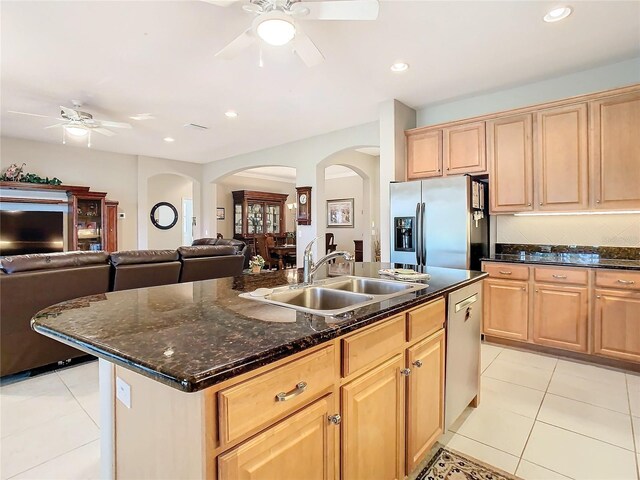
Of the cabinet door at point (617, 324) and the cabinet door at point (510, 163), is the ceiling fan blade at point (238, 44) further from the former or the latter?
the cabinet door at point (617, 324)

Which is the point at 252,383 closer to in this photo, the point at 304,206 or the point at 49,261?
the point at 49,261

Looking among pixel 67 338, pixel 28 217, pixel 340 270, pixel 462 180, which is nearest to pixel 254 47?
pixel 340 270

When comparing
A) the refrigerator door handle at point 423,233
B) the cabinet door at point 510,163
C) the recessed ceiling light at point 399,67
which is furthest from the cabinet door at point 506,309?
the recessed ceiling light at point 399,67

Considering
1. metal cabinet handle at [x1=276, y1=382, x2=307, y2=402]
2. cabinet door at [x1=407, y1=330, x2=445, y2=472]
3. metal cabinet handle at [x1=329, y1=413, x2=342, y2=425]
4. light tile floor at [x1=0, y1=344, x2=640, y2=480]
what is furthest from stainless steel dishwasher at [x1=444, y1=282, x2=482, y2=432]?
metal cabinet handle at [x1=276, y1=382, x2=307, y2=402]

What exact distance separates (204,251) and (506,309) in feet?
10.8

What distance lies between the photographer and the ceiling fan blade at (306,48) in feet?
7.22

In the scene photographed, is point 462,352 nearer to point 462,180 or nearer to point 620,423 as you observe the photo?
point 620,423

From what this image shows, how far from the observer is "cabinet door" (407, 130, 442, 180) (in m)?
3.95

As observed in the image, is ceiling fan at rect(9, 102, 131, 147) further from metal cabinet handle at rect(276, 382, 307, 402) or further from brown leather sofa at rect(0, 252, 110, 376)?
metal cabinet handle at rect(276, 382, 307, 402)

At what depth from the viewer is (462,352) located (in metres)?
1.99

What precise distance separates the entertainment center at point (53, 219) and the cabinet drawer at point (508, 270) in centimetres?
646

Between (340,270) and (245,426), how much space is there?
5.30 feet

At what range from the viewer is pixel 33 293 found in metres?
2.60

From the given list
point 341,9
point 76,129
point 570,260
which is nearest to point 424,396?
point 341,9
